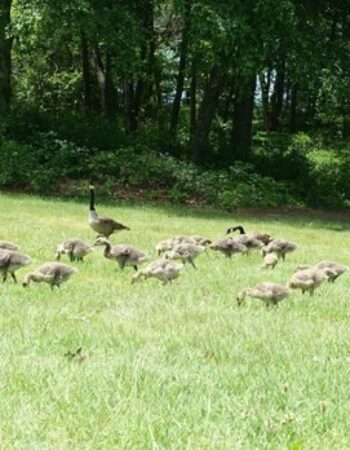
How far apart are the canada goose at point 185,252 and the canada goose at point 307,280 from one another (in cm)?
219

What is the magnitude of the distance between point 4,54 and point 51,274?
20.6 metres

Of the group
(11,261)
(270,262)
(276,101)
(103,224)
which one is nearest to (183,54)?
(276,101)

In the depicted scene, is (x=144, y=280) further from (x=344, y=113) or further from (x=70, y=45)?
(x=344, y=113)

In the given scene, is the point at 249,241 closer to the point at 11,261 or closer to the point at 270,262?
the point at 270,262

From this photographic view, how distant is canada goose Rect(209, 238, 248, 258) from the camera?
37.6 ft

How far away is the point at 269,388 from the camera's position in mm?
5070

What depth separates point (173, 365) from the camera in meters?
5.59

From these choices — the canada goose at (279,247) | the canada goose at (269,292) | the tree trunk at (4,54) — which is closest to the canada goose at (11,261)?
the canada goose at (269,292)

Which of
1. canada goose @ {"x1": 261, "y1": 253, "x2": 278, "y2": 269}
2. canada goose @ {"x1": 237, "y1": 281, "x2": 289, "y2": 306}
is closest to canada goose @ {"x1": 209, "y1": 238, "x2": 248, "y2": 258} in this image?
canada goose @ {"x1": 261, "y1": 253, "x2": 278, "y2": 269}

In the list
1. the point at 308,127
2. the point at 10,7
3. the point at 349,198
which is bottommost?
the point at 349,198

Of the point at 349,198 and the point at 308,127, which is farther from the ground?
the point at 308,127

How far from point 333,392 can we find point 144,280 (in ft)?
15.3

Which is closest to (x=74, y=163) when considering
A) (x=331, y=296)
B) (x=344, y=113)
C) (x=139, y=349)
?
(x=331, y=296)

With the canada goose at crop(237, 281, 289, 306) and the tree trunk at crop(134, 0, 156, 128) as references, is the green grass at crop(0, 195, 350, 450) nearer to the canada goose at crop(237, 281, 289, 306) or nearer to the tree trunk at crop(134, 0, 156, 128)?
the canada goose at crop(237, 281, 289, 306)
